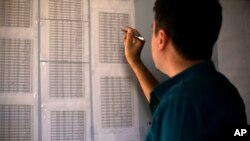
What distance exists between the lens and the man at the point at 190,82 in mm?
713

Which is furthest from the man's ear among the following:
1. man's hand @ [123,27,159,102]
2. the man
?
man's hand @ [123,27,159,102]

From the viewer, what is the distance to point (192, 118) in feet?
2.33

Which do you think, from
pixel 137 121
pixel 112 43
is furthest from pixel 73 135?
pixel 112 43

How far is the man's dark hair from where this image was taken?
32.2 inches

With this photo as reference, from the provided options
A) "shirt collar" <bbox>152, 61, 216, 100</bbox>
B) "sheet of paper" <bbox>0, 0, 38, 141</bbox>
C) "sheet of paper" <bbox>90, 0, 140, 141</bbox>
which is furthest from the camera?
"sheet of paper" <bbox>90, 0, 140, 141</bbox>

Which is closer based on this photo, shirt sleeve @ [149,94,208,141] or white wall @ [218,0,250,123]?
shirt sleeve @ [149,94,208,141]

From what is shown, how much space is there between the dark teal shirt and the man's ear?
103 millimetres

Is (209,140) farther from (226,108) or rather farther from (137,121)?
(137,121)

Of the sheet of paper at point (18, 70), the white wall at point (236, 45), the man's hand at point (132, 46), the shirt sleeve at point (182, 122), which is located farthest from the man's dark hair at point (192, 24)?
the white wall at point (236, 45)

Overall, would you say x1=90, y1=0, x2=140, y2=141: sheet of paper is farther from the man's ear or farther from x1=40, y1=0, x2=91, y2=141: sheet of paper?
the man's ear

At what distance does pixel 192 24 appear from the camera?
2.68ft

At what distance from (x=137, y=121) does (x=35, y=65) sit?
467 millimetres

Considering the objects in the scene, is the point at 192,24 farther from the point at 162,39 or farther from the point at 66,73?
the point at 66,73

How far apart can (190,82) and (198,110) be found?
71 millimetres
